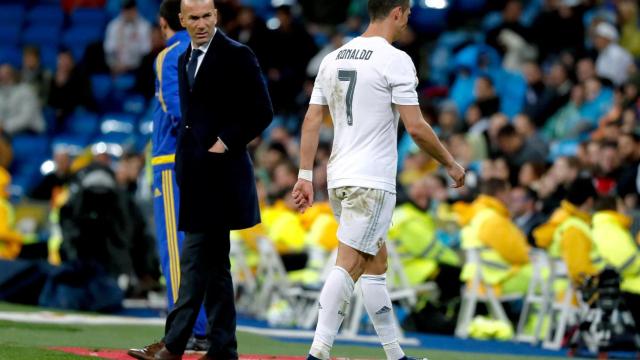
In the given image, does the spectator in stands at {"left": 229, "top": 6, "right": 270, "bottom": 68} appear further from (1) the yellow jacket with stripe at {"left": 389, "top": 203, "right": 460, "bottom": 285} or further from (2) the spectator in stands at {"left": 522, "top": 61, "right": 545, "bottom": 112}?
(1) the yellow jacket with stripe at {"left": 389, "top": 203, "right": 460, "bottom": 285}

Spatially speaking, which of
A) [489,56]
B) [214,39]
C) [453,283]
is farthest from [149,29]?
[214,39]

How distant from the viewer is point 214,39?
843 cm

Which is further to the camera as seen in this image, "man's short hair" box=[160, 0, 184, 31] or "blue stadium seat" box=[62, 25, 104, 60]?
"blue stadium seat" box=[62, 25, 104, 60]

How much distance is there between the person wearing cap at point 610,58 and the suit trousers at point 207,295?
11.8 metres

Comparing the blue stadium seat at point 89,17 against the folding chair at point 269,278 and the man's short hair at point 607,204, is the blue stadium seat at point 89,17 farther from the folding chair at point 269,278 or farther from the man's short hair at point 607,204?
the man's short hair at point 607,204

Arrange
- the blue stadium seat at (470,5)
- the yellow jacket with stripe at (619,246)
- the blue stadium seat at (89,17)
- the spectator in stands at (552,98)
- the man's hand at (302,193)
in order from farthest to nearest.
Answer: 1. the blue stadium seat at (89,17)
2. the blue stadium seat at (470,5)
3. the spectator in stands at (552,98)
4. the yellow jacket with stripe at (619,246)
5. the man's hand at (302,193)

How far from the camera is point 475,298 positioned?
1441 cm

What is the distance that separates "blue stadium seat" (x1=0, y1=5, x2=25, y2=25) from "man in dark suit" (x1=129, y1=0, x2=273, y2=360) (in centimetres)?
1748

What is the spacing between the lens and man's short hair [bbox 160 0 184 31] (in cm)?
960

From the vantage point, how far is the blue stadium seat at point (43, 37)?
2497cm

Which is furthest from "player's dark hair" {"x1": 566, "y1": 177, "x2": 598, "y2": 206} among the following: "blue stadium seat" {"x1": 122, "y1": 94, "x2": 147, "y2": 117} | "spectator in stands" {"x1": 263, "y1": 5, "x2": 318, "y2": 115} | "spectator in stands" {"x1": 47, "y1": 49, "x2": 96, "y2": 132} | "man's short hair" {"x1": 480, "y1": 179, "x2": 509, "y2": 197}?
"spectator in stands" {"x1": 47, "y1": 49, "x2": 96, "y2": 132}

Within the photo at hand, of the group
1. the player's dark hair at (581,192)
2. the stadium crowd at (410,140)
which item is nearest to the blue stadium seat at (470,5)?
the stadium crowd at (410,140)

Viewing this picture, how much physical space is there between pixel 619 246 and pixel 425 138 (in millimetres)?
5389

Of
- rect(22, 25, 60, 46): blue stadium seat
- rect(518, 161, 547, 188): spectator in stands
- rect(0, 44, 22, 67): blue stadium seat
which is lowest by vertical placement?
rect(518, 161, 547, 188): spectator in stands
